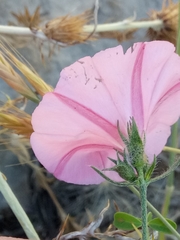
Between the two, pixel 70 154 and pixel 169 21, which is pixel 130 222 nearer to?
pixel 70 154

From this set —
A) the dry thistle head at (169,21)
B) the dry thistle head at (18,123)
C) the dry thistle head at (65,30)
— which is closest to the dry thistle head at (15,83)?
the dry thistle head at (18,123)

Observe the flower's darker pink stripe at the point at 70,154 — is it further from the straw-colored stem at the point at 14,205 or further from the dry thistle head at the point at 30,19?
the dry thistle head at the point at 30,19

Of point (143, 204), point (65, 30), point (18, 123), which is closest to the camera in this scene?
point (143, 204)

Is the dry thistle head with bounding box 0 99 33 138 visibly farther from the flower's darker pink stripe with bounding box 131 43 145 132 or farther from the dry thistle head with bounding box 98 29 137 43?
the dry thistle head with bounding box 98 29 137 43

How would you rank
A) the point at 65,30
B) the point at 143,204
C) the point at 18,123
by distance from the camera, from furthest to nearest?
the point at 65,30, the point at 18,123, the point at 143,204

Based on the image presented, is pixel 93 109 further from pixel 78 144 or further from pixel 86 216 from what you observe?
pixel 86 216

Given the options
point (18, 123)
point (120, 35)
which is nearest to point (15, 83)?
point (18, 123)

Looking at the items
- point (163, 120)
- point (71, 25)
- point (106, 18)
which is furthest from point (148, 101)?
point (106, 18)
